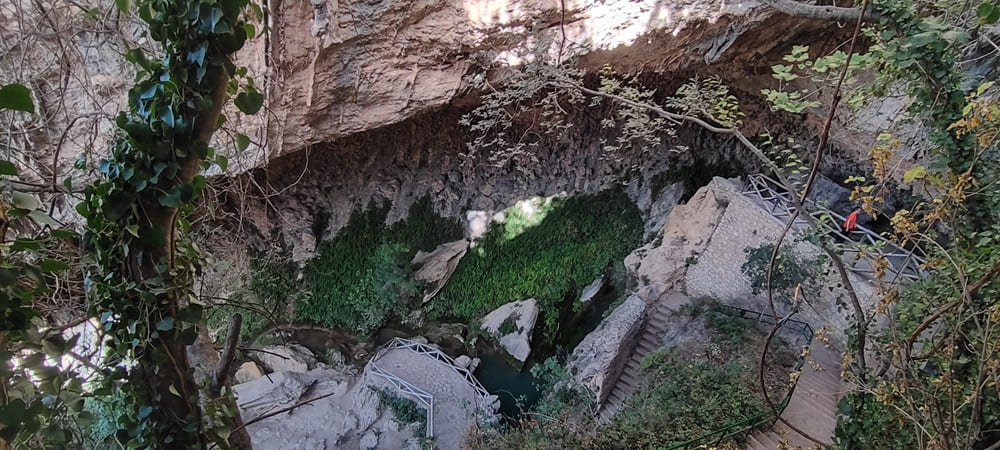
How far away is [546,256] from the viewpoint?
7434mm

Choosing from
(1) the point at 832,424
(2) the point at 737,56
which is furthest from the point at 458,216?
(1) the point at 832,424

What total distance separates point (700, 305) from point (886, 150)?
184 inches

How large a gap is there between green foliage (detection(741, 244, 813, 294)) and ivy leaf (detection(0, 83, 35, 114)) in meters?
5.91

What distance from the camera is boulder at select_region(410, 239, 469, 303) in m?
7.40

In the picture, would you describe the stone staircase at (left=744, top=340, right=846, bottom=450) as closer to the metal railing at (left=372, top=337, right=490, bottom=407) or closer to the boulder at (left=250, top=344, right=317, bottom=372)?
the metal railing at (left=372, top=337, right=490, bottom=407)

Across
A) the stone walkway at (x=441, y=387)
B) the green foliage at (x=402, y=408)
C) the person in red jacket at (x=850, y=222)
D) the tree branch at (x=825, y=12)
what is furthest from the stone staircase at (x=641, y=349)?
the tree branch at (x=825, y=12)

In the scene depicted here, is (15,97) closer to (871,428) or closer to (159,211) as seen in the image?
(159,211)

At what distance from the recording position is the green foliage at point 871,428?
8.99 ft

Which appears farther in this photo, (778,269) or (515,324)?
(515,324)

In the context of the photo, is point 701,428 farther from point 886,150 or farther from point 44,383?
point 44,383

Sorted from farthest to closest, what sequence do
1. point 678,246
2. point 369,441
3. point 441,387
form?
point 678,246 → point 441,387 → point 369,441

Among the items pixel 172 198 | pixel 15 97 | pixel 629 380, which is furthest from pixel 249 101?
pixel 629 380

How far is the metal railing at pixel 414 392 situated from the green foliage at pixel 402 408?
6 cm

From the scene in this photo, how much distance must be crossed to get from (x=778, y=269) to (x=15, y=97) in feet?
19.9
